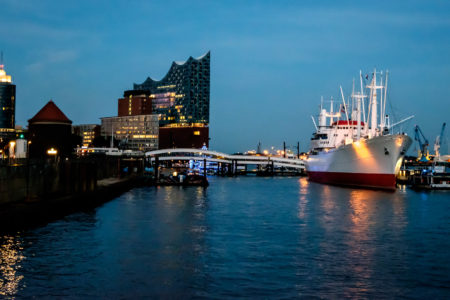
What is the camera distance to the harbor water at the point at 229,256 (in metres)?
18.0

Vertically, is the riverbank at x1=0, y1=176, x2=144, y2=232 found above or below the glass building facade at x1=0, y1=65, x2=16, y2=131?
below

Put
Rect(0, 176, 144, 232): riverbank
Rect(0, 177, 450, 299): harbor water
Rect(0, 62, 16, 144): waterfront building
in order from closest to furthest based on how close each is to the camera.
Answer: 1. Rect(0, 177, 450, 299): harbor water
2. Rect(0, 176, 144, 232): riverbank
3. Rect(0, 62, 16, 144): waterfront building

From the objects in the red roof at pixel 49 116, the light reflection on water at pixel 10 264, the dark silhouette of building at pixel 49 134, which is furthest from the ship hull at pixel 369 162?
the light reflection on water at pixel 10 264

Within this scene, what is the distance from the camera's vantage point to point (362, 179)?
70188mm

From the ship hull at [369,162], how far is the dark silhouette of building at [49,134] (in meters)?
37.0

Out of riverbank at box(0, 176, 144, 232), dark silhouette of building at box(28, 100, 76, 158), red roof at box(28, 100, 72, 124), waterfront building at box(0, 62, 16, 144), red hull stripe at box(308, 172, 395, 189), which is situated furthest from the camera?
waterfront building at box(0, 62, 16, 144)

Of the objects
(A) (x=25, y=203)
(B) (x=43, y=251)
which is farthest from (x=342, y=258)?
(A) (x=25, y=203)

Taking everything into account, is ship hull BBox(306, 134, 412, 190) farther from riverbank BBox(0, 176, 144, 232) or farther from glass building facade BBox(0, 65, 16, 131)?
glass building facade BBox(0, 65, 16, 131)

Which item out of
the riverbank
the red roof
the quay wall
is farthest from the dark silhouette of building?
the riverbank

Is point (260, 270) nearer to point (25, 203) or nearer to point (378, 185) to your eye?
point (25, 203)

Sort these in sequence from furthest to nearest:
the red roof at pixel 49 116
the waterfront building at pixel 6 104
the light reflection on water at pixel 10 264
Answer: the waterfront building at pixel 6 104
the red roof at pixel 49 116
the light reflection on water at pixel 10 264

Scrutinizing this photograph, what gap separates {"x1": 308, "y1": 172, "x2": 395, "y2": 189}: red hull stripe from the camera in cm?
6600

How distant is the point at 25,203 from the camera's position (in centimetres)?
3178

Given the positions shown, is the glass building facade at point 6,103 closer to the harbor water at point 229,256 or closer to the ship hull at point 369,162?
the ship hull at point 369,162
